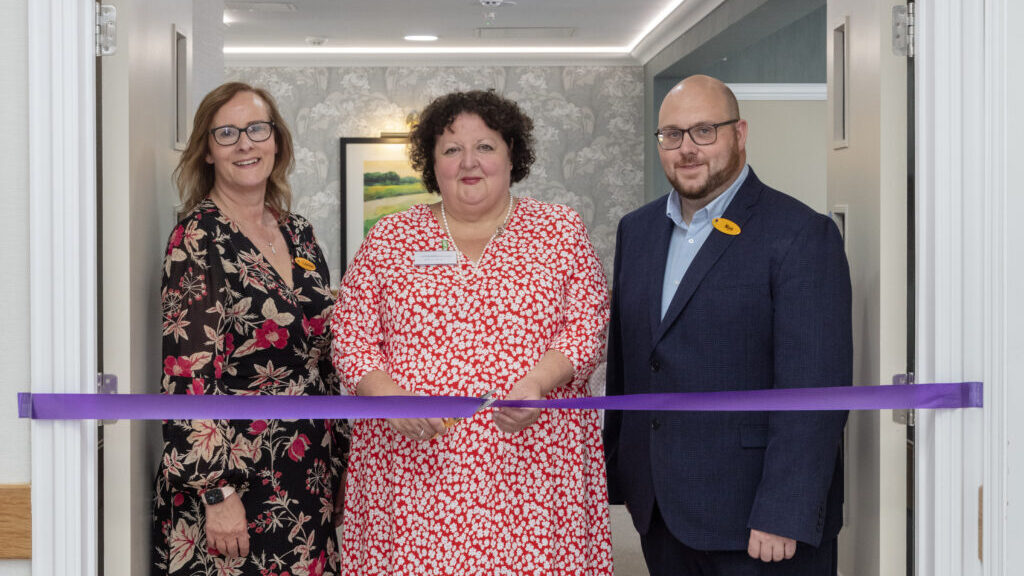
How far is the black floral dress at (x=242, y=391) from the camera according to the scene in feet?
6.84

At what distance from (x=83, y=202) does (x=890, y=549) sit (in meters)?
1.67

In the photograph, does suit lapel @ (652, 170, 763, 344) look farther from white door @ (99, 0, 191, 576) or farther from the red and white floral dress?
white door @ (99, 0, 191, 576)

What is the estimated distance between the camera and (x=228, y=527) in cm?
214

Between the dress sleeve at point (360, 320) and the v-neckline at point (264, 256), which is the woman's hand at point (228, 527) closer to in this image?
the dress sleeve at point (360, 320)

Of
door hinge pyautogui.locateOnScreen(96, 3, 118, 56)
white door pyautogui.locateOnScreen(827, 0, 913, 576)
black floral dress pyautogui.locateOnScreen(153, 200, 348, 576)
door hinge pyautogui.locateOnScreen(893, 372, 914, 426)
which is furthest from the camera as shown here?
→ black floral dress pyautogui.locateOnScreen(153, 200, 348, 576)

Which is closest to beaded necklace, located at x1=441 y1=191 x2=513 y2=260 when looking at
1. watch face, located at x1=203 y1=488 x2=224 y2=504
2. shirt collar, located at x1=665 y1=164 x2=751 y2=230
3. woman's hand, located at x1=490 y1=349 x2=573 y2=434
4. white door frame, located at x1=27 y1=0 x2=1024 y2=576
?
woman's hand, located at x1=490 y1=349 x2=573 y2=434

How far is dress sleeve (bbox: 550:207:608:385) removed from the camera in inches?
85.8

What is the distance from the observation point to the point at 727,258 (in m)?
2.09

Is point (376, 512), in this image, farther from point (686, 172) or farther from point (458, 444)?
point (686, 172)

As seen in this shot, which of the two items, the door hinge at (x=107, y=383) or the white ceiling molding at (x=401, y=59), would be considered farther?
the white ceiling molding at (x=401, y=59)

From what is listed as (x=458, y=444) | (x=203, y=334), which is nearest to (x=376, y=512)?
(x=458, y=444)

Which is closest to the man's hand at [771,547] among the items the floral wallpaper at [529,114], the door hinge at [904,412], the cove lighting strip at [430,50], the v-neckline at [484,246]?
the door hinge at [904,412]
